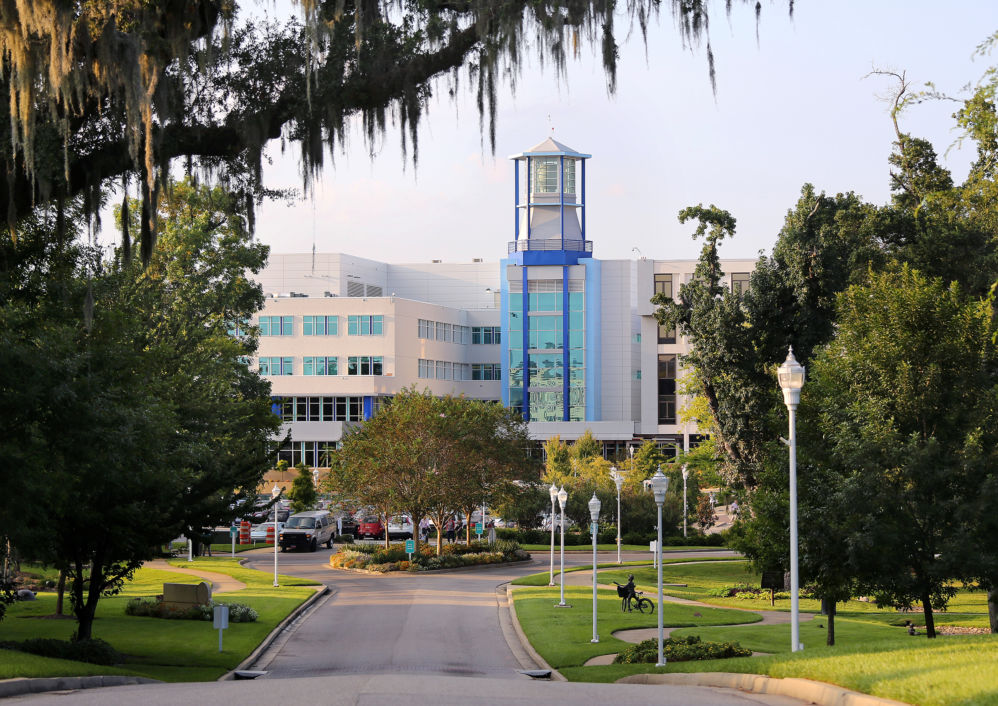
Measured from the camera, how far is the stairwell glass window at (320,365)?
103562mm

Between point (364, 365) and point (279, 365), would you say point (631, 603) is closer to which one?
point (364, 365)

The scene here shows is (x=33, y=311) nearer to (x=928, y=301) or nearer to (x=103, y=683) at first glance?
(x=103, y=683)

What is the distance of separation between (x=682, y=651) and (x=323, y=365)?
84.7 m

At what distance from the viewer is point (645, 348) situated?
346 feet

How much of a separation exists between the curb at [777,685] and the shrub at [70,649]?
31.4ft

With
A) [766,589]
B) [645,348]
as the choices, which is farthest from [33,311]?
[645,348]

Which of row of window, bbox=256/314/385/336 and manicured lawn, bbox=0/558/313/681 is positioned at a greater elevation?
row of window, bbox=256/314/385/336

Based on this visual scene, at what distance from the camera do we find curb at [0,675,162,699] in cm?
1499

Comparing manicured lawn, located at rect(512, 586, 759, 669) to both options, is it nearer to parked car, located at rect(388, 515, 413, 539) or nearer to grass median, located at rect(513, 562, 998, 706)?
grass median, located at rect(513, 562, 998, 706)

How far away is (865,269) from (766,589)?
1247 cm

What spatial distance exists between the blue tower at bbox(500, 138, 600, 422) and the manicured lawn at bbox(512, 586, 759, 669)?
60935 mm

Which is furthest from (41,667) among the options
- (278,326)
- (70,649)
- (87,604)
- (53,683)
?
(278,326)

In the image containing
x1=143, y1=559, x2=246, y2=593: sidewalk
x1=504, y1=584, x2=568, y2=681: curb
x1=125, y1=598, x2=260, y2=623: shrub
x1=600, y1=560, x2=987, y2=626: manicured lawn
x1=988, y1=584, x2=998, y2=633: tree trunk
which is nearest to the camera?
x1=504, y1=584, x2=568, y2=681: curb

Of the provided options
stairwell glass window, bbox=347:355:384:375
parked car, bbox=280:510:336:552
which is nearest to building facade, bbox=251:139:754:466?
stairwell glass window, bbox=347:355:384:375
